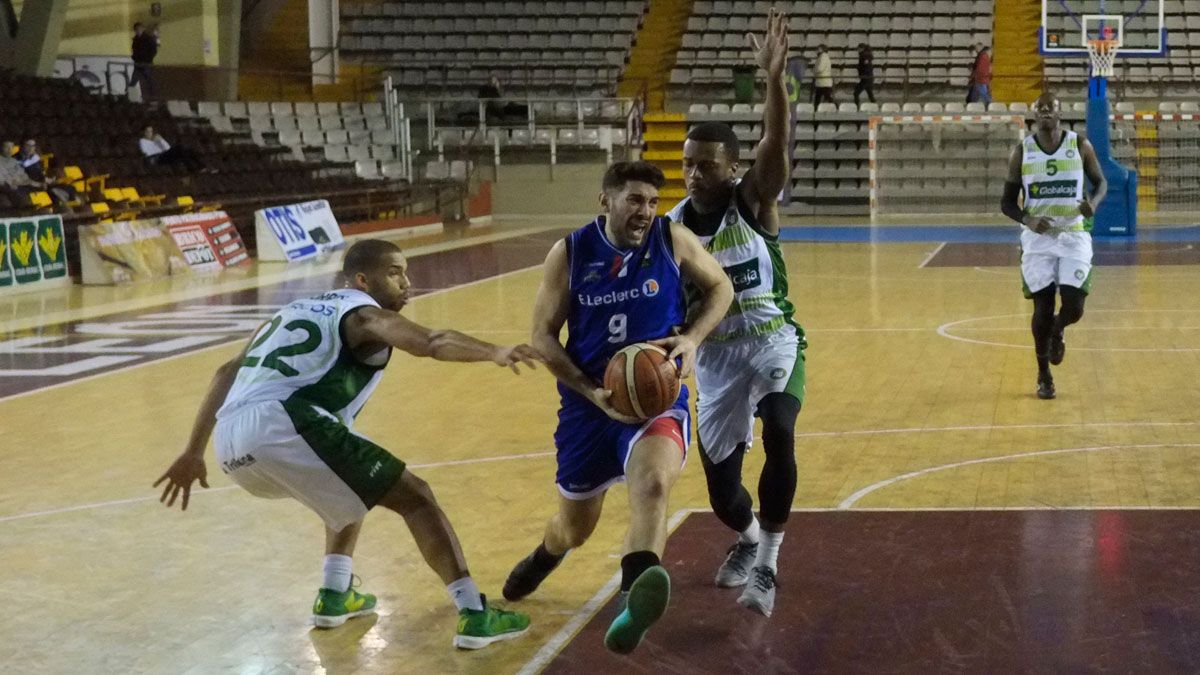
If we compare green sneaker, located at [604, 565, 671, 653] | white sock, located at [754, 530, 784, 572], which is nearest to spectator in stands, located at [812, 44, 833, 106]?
white sock, located at [754, 530, 784, 572]

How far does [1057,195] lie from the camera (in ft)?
31.7

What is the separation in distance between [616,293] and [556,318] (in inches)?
8.2

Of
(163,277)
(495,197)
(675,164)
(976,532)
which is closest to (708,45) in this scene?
(675,164)

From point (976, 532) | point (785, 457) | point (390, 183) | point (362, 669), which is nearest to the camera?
point (362, 669)

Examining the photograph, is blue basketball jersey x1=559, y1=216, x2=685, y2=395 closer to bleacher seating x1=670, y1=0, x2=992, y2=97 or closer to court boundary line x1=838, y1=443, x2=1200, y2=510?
court boundary line x1=838, y1=443, x2=1200, y2=510

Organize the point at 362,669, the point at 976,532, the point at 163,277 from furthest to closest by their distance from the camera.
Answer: the point at 163,277 < the point at 976,532 < the point at 362,669

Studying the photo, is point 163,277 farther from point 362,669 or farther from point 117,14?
point 362,669

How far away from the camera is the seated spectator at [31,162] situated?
63.7 feet

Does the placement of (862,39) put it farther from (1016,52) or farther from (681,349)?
(681,349)

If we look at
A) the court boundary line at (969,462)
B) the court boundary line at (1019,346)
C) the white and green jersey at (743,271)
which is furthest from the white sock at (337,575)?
the court boundary line at (1019,346)

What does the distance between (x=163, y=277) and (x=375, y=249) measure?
15.0 m

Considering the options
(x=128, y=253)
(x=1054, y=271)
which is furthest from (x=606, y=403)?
(x=128, y=253)

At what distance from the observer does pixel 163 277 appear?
755 inches

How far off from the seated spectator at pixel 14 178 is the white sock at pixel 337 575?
1467 cm
